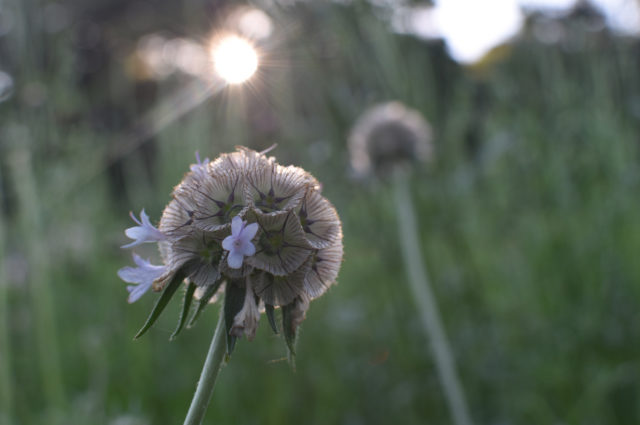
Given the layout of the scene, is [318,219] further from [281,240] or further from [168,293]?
[168,293]

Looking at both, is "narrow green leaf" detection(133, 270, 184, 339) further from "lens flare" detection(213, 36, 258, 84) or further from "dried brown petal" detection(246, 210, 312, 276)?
"lens flare" detection(213, 36, 258, 84)

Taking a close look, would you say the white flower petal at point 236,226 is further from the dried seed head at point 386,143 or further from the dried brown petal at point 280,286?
the dried seed head at point 386,143

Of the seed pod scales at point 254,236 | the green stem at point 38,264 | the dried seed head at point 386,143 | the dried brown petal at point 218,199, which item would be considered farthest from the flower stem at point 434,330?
the dried brown petal at point 218,199

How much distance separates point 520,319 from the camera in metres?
2.97

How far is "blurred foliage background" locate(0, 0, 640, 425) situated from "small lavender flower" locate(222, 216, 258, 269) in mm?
1163

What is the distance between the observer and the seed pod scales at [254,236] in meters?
0.79

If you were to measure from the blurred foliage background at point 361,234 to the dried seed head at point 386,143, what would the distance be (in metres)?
0.24

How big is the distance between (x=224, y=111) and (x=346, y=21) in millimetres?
1153

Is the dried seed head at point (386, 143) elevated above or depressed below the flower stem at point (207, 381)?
above

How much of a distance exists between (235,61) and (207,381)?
203 cm

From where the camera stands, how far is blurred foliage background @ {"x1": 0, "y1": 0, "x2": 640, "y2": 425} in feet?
7.82

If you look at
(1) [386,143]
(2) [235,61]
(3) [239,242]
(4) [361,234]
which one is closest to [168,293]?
(3) [239,242]

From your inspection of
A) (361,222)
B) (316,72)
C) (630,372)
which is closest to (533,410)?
(630,372)

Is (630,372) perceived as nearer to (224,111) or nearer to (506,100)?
(506,100)
